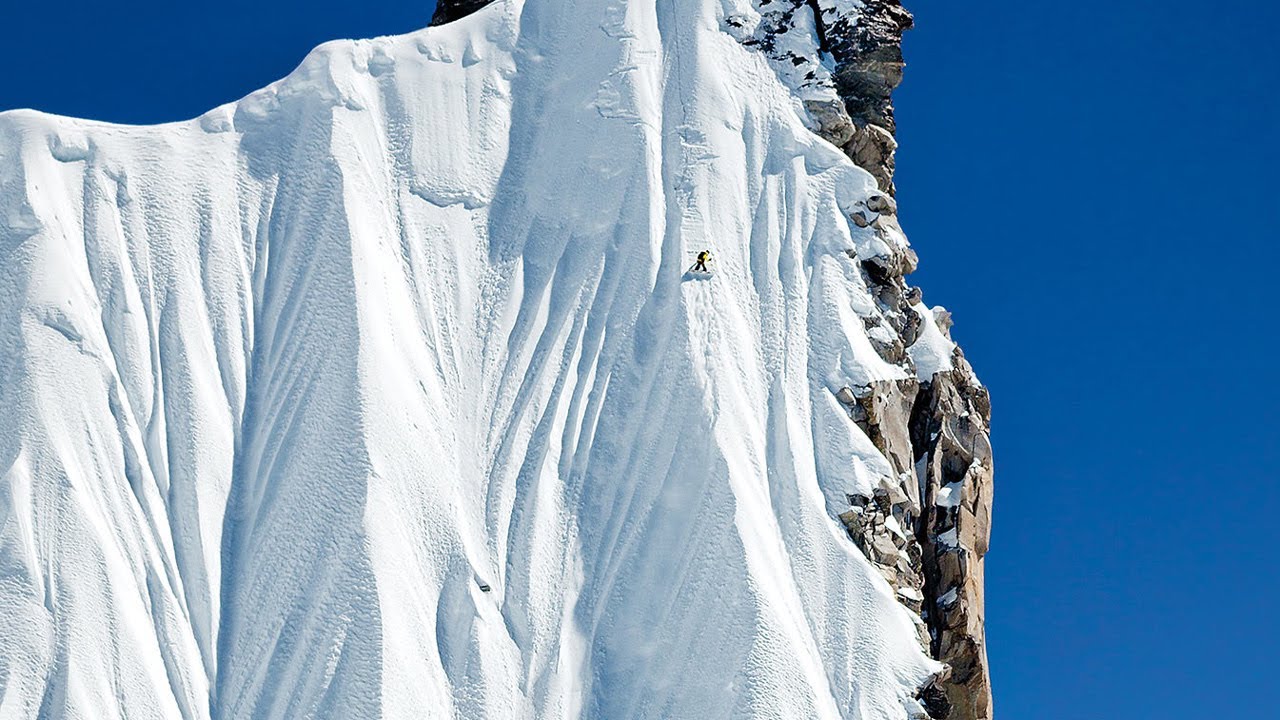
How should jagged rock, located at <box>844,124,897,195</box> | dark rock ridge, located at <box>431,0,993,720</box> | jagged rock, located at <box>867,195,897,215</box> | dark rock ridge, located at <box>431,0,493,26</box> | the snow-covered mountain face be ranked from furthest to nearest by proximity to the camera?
dark rock ridge, located at <box>431,0,493,26</box> < jagged rock, located at <box>844,124,897,195</box> < jagged rock, located at <box>867,195,897,215</box> < dark rock ridge, located at <box>431,0,993,720</box> < the snow-covered mountain face

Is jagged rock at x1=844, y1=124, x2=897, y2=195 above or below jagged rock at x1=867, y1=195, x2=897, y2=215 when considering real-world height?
above

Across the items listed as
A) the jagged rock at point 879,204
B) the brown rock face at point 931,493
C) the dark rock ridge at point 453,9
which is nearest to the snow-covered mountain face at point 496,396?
the brown rock face at point 931,493

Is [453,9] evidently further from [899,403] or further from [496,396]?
[899,403]

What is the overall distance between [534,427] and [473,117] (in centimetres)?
1119

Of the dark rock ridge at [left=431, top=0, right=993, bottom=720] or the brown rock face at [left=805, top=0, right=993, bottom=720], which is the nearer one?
the brown rock face at [left=805, top=0, right=993, bottom=720]

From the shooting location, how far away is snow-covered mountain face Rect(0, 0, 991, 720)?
45.4m

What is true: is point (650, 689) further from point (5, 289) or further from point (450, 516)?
point (5, 289)

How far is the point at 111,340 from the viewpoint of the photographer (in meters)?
49.9

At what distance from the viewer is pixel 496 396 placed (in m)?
51.8

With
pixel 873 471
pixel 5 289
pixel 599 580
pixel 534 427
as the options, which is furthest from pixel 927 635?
pixel 5 289

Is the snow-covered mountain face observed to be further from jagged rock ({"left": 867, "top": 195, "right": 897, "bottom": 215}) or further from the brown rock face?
jagged rock ({"left": 867, "top": 195, "right": 897, "bottom": 215})

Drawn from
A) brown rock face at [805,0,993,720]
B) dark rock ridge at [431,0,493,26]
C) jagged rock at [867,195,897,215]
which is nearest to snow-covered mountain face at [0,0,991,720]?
brown rock face at [805,0,993,720]

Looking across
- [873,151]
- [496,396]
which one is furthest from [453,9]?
[496,396]

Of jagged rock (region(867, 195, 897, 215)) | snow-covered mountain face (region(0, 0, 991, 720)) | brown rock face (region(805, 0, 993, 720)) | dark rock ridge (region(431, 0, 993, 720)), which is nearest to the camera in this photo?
snow-covered mountain face (region(0, 0, 991, 720))
